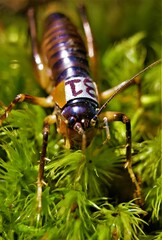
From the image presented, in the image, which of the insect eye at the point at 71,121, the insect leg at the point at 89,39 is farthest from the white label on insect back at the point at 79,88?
the insect leg at the point at 89,39

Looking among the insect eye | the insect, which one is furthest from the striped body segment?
the insect eye

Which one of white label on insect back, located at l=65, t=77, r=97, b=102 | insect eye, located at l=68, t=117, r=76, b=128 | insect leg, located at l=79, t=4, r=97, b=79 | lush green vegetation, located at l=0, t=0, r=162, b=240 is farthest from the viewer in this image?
insect leg, located at l=79, t=4, r=97, b=79

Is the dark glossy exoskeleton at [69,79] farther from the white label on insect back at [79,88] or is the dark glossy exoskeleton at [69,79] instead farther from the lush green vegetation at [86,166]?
the lush green vegetation at [86,166]

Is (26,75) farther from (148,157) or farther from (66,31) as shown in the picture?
(148,157)

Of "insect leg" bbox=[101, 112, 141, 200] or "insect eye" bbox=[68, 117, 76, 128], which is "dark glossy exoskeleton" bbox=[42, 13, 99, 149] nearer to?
"insect eye" bbox=[68, 117, 76, 128]

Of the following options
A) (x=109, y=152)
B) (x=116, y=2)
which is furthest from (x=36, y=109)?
(x=116, y=2)

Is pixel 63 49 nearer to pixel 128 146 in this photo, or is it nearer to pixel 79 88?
pixel 79 88
